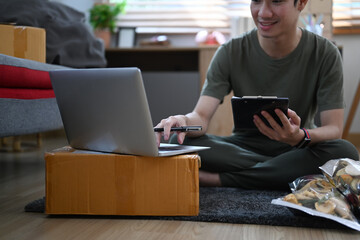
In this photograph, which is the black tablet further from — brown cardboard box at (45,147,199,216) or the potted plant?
the potted plant

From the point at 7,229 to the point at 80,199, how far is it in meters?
0.18

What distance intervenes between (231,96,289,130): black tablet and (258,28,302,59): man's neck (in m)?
0.41

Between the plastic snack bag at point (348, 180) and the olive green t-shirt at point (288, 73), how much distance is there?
0.33 m

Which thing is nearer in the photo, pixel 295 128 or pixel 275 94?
pixel 295 128

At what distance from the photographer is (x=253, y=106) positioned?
3.71 feet

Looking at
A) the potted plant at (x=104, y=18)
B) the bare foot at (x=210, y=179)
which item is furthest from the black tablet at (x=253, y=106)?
the potted plant at (x=104, y=18)

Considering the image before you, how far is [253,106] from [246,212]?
0.87 ft

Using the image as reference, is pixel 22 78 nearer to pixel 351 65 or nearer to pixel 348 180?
pixel 348 180

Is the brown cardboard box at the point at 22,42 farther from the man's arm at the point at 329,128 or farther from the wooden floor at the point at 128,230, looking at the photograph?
the man's arm at the point at 329,128

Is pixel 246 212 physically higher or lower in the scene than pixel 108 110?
lower

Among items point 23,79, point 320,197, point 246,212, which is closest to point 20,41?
point 23,79

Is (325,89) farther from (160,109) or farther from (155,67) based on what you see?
A: (155,67)

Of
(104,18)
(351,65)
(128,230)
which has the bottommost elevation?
(128,230)

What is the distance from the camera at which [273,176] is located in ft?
4.50
